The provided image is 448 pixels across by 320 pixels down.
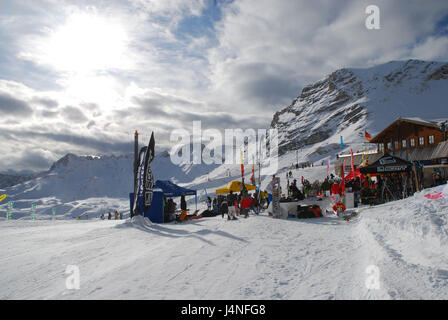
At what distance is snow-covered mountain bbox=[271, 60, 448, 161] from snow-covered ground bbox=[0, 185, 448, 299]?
64.4 meters

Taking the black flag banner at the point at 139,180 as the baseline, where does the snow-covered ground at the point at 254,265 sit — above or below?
below

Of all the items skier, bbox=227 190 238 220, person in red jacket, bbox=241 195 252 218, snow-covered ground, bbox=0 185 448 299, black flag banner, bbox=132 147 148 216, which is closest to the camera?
snow-covered ground, bbox=0 185 448 299

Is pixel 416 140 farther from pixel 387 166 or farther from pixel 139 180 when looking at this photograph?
pixel 139 180

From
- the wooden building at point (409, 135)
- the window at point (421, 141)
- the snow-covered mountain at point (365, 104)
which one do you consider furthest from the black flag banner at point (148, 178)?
the snow-covered mountain at point (365, 104)

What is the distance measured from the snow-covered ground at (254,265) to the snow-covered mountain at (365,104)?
6440 centimetres

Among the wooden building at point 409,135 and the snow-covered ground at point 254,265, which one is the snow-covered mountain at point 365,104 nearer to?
the wooden building at point 409,135

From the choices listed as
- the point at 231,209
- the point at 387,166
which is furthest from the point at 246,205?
the point at 387,166

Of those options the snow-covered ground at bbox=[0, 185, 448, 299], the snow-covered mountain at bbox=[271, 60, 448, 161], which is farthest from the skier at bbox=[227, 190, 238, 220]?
the snow-covered mountain at bbox=[271, 60, 448, 161]

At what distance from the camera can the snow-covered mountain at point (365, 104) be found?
9100cm

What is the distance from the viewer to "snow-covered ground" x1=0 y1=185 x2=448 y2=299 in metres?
4.25

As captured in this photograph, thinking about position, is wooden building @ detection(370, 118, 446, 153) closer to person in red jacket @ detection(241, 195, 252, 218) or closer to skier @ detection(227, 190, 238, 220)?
person in red jacket @ detection(241, 195, 252, 218)

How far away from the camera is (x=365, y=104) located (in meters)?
116
